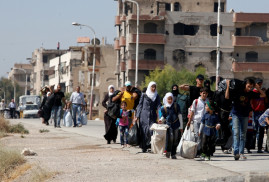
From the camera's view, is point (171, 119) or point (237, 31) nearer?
point (171, 119)

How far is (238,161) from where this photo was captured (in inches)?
606

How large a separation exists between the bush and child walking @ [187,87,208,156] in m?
3.69

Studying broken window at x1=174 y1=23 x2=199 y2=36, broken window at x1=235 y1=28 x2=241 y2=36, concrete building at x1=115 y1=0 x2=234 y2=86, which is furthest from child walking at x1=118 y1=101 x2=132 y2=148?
broken window at x1=235 y1=28 x2=241 y2=36

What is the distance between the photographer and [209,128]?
52.2 ft

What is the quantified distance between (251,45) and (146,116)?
215 ft

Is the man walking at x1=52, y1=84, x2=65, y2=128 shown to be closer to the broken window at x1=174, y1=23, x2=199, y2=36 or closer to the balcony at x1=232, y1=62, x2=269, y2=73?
the balcony at x1=232, y1=62, x2=269, y2=73

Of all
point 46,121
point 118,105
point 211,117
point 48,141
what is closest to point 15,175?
point 211,117

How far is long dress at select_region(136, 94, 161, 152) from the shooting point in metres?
17.4

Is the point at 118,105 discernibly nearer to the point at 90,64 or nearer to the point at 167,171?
the point at 167,171

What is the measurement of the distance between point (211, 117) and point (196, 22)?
68.0 meters

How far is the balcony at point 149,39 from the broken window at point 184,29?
231 cm

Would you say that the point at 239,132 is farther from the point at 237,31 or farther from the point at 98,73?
the point at 98,73

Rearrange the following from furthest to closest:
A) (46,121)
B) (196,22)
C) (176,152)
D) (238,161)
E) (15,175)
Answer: (196,22), (46,121), (176,152), (238,161), (15,175)

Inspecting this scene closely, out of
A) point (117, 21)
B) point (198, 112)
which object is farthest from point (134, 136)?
point (117, 21)
